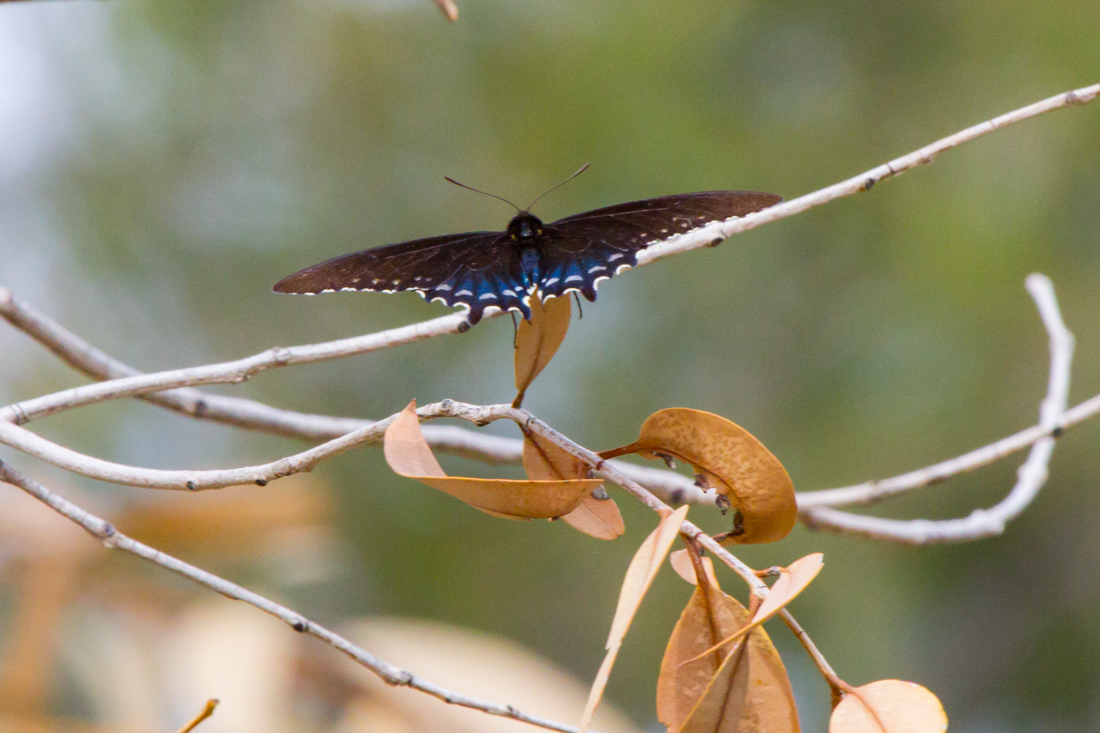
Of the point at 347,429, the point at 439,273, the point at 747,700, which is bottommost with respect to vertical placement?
the point at 747,700

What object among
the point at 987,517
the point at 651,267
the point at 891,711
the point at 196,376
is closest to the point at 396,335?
the point at 196,376

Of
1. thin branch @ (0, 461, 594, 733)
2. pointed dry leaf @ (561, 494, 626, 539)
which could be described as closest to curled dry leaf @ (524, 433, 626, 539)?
pointed dry leaf @ (561, 494, 626, 539)

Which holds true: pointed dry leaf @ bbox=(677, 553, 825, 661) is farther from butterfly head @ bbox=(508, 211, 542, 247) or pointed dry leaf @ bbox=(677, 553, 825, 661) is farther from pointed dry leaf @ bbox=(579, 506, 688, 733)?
butterfly head @ bbox=(508, 211, 542, 247)

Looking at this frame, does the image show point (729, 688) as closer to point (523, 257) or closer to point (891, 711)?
point (891, 711)

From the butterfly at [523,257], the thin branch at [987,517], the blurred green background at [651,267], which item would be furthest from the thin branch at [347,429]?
the blurred green background at [651,267]

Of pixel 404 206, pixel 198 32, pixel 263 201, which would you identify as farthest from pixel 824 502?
pixel 198 32

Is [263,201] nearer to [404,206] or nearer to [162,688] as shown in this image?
[404,206]
